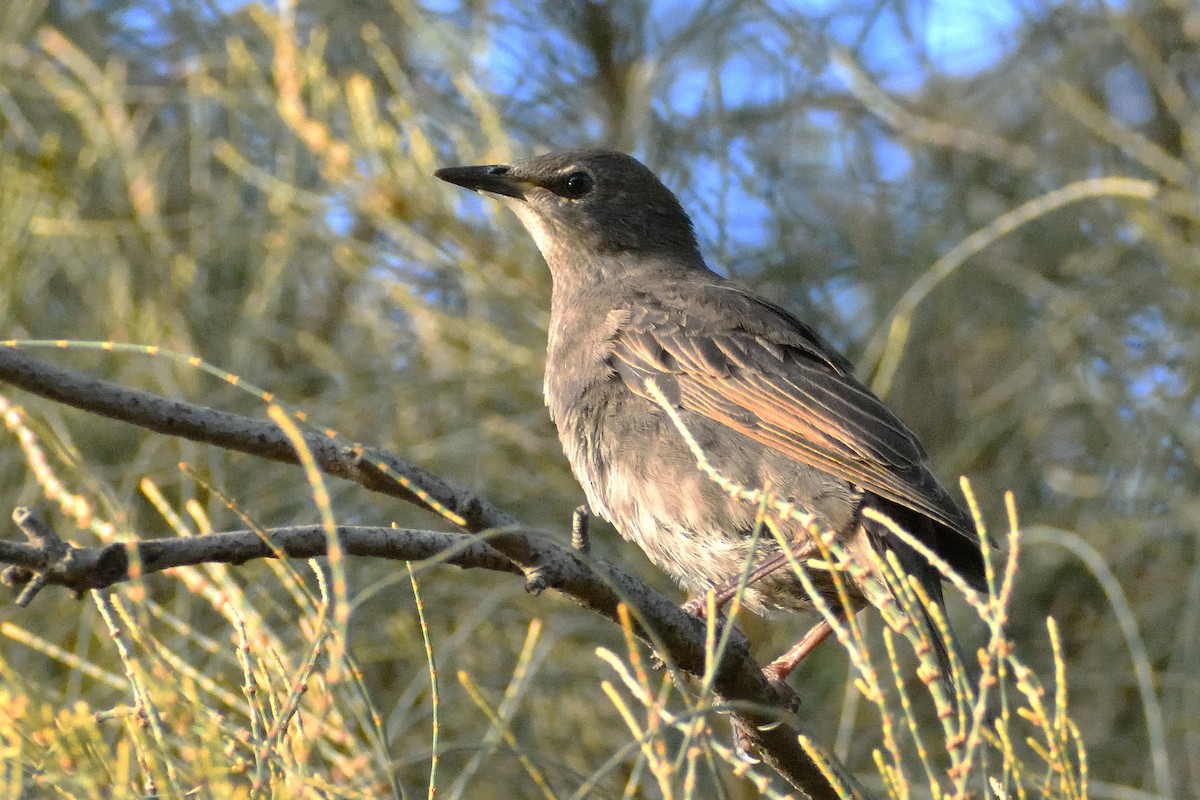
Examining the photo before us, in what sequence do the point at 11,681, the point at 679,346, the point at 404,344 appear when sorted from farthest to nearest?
the point at 404,344 → the point at 679,346 → the point at 11,681

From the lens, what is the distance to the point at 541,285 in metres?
5.86

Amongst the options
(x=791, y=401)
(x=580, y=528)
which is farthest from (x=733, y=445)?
(x=580, y=528)

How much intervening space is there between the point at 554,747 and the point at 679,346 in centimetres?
200

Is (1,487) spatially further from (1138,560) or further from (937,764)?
(1138,560)

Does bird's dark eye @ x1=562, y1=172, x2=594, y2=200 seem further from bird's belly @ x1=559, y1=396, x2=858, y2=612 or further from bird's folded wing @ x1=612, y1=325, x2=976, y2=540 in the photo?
bird's belly @ x1=559, y1=396, x2=858, y2=612

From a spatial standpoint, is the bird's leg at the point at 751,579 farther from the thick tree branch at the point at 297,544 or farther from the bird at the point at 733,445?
the thick tree branch at the point at 297,544

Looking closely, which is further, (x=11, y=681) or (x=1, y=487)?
(x=1, y=487)

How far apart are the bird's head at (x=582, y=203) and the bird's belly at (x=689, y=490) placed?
3.52 feet

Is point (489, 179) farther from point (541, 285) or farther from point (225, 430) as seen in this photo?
point (225, 430)

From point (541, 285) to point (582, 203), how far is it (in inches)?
22.3

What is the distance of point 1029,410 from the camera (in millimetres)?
6289

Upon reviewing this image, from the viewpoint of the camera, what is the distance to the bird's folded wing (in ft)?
13.5

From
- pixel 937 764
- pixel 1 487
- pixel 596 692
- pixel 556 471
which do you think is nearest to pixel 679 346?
pixel 556 471

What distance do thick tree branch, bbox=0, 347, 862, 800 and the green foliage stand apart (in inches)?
90.5
